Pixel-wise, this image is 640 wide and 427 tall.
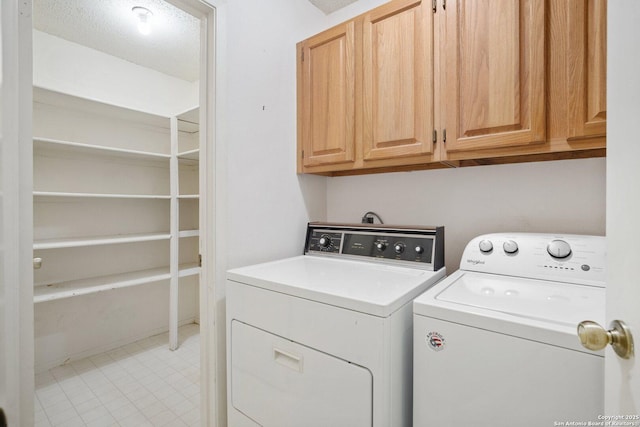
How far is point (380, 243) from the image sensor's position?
1461 millimetres

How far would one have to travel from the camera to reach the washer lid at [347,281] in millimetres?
913

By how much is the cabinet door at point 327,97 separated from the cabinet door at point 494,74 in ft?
1.60

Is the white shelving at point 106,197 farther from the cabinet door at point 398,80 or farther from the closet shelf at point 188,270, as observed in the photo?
the cabinet door at point 398,80

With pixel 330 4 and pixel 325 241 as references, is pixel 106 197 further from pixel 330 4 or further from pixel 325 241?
pixel 330 4

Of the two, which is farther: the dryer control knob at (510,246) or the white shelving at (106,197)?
the white shelving at (106,197)

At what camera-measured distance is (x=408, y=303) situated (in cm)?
96

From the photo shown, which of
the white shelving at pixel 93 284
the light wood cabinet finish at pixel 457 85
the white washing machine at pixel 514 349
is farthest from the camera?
the white shelving at pixel 93 284

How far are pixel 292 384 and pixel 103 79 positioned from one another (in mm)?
2867

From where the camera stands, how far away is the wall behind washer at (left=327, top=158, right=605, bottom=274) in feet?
4.07

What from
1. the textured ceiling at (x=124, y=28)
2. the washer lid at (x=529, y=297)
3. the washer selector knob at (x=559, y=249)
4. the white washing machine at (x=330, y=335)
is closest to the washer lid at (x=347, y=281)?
the white washing machine at (x=330, y=335)

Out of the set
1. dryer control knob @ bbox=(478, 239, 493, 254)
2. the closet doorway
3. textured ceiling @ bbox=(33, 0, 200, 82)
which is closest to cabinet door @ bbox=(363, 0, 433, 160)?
dryer control knob @ bbox=(478, 239, 493, 254)

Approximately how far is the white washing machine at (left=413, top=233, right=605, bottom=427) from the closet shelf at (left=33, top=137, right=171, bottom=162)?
2.41m

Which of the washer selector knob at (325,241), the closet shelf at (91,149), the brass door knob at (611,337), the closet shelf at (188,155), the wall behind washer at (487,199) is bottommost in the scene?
the brass door knob at (611,337)

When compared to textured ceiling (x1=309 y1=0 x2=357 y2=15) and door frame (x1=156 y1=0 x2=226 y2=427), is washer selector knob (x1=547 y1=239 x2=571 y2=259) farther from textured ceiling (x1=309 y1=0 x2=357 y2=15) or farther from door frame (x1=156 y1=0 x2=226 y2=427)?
textured ceiling (x1=309 y1=0 x2=357 y2=15)
